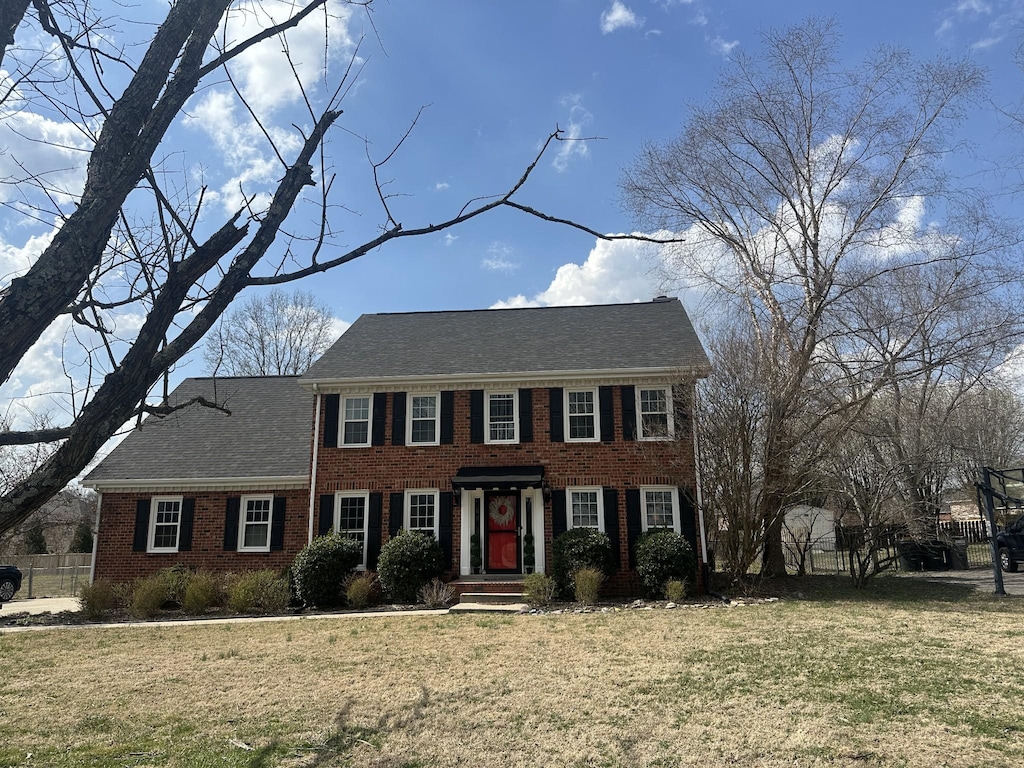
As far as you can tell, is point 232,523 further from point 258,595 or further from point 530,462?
point 530,462

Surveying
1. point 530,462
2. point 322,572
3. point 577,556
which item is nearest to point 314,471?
point 322,572

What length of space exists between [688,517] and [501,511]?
4407 millimetres

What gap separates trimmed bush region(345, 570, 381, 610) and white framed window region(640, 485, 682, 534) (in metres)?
6.26

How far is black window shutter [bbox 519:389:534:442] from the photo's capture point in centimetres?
1703

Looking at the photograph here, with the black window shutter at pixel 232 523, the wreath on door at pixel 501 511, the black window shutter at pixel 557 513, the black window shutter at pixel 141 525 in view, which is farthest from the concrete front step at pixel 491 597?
the black window shutter at pixel 141 525

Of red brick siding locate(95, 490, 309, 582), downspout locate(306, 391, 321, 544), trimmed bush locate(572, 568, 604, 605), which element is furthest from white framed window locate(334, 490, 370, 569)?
trimmed bush locate(572, 568, 604, 605)

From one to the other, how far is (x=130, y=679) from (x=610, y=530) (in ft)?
34.9

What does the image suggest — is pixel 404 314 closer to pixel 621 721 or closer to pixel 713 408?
pixel 713 408

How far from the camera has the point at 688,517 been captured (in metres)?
16.1

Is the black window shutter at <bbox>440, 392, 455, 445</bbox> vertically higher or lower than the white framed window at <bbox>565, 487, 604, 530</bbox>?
higher

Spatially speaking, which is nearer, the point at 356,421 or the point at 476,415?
the point at 476,415

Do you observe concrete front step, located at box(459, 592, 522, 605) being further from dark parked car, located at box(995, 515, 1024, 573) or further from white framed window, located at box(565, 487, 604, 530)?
dark parked car, located at box(995, 515, 1024, 573)

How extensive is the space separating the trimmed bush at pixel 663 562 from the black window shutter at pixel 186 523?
36.1ft

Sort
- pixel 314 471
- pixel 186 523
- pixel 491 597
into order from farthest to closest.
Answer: pixel 186 523 < pixel 314 471 < pixel 491 597
